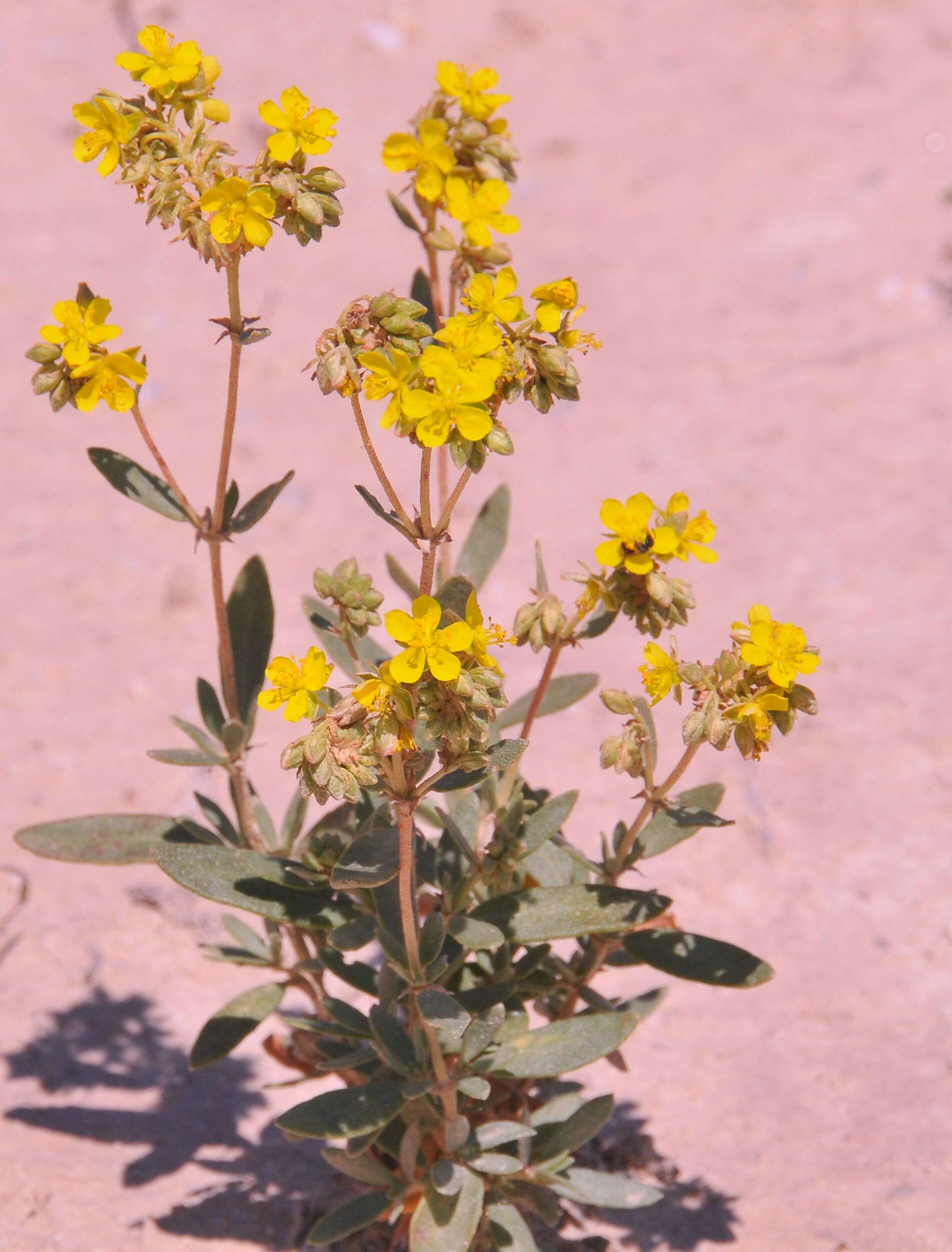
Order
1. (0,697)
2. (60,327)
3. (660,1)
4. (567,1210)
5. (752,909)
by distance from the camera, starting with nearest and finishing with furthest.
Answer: (60,327)
(567,1210)
(752,909)
(0,697)
(660,1)

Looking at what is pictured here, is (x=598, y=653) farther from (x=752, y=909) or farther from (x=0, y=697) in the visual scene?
(x=0, y=697)

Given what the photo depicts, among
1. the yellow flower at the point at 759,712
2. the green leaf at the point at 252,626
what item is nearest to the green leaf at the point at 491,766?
the yellow flower at the point at 759,712

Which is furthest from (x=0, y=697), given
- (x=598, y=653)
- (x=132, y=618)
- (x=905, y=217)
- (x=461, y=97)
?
(x=905, y=217)

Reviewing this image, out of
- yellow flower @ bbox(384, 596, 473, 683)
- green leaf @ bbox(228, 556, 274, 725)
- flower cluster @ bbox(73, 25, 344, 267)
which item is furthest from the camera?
green leaf @ bbox(228, 556, 274, 725)

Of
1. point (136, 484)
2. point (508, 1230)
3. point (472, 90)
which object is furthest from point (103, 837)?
point (472, 90)

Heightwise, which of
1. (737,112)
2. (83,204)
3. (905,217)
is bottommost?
A: (83,204)

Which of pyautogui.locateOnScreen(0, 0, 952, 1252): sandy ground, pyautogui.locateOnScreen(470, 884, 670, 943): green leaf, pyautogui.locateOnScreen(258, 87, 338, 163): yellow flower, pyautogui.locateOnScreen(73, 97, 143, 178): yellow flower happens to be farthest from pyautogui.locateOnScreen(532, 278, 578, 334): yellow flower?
pyautogui.locateOnScreen(0, 0, 952, 1252): sandy ground

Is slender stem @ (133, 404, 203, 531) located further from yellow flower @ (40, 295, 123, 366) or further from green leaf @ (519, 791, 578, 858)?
green leaf @ (519, 791, 578, 858)
